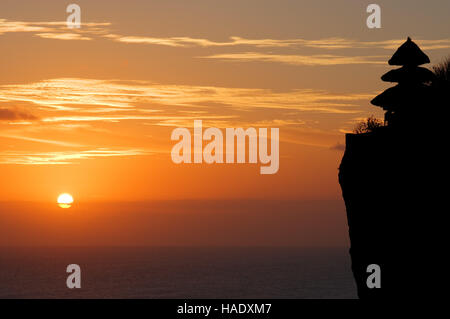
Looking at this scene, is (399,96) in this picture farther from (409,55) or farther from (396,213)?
(396,213)

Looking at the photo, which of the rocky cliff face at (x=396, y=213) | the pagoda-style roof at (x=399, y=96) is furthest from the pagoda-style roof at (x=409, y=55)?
the rocky cliff face at (x=396, y=213)

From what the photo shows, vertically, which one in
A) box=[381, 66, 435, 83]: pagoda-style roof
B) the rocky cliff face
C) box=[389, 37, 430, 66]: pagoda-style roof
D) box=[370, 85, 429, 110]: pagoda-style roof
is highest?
box=[389, 37, 430, 66]: pagoda-style roof

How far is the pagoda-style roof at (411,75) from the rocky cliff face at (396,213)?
4983 millimetres

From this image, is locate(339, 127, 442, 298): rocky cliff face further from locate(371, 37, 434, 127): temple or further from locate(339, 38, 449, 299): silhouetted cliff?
locate(371, 37, 434, 127): temple

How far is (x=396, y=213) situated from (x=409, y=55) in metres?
9.24

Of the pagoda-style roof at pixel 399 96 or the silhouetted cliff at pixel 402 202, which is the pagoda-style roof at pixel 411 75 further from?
the silhouetted cliff at pixel 402 202

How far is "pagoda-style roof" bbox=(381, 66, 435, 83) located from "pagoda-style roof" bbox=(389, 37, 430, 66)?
302mm

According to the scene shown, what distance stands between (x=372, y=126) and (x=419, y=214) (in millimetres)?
9093

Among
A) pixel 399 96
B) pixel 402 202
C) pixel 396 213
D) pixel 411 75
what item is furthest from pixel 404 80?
pixel 396 213

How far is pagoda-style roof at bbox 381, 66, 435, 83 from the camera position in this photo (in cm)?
2855

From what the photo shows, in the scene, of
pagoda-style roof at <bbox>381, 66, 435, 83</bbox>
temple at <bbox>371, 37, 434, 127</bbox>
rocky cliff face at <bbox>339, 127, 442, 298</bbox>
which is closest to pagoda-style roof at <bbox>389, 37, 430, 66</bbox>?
temple at <bbox>371, 37, 434, 127</bbox>
